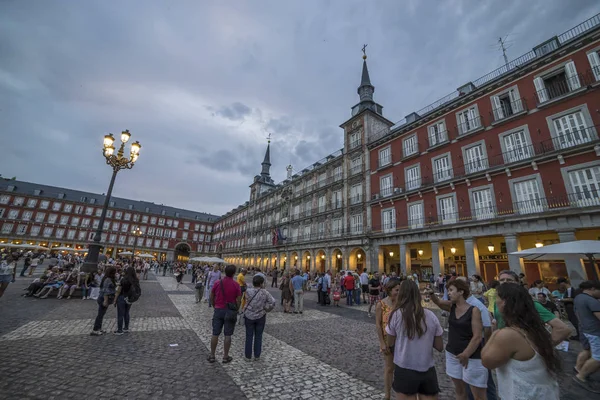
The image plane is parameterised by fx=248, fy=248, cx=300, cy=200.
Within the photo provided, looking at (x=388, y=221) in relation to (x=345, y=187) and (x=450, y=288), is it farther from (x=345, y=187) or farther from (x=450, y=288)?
(x=450, y=288)

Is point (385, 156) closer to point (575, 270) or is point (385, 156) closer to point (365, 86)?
point (365, 86)

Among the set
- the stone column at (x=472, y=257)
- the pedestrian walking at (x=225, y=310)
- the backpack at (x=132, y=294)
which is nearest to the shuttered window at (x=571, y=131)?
the stone column at (x=472, y=257)

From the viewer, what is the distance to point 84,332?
625cm

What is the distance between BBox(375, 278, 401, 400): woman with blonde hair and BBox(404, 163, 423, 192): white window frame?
693 inches

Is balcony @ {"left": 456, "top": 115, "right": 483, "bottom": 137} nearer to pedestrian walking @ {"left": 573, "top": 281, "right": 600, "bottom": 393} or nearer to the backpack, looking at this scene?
pedestrian walking @ {"left": 573, "top": 281, "right": 600, "bottom": 393}

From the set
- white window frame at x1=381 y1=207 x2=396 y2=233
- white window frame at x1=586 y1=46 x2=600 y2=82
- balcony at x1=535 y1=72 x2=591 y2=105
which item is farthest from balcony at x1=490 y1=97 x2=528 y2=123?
white window frame at x1=381 y1=207 x2=396 y2=233

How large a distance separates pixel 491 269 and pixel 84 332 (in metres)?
21.8

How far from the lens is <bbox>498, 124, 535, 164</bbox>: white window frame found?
1444 cm

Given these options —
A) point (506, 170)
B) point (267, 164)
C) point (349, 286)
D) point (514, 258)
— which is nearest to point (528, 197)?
point (506, 170)

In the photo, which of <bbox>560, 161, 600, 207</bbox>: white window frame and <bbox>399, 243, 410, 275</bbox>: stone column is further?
<bbox>399, 243, 410, 275</bbox>: stone column

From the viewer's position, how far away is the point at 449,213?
57.3ft

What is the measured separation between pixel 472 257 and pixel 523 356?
1684 cm


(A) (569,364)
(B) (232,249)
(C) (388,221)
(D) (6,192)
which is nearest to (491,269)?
(C) (388,221)

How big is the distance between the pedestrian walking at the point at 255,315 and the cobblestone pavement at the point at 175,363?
269mm
